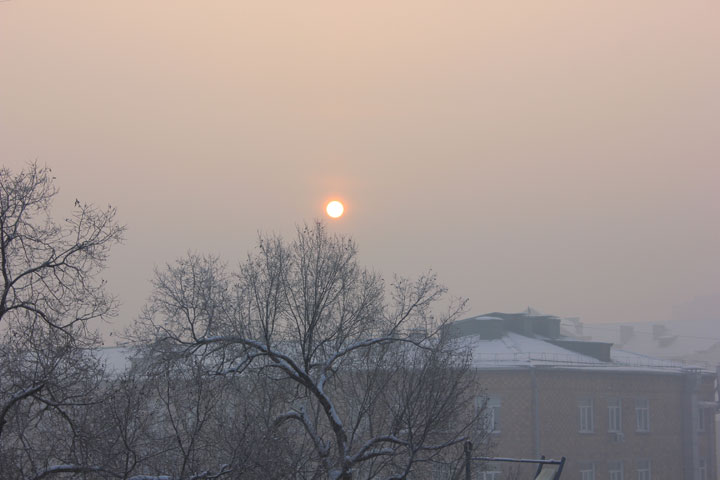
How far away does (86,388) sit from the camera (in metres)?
15.0

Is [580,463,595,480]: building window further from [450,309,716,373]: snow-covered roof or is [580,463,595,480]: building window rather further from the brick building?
[450,309,716,373]: snow-covered roof

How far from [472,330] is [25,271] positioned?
2923 cm

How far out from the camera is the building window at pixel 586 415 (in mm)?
36094

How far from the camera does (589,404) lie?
3656 cm

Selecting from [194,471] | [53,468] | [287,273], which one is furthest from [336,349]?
[53,468]

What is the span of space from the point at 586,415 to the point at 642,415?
3.94m

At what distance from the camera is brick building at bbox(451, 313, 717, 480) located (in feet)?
112

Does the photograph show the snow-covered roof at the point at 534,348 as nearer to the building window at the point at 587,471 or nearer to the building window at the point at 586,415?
the building window at the point at 586,415

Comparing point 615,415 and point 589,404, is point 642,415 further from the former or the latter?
point 589,404

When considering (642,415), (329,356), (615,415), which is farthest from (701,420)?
(329,356)

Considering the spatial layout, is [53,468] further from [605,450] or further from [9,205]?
[605,450]

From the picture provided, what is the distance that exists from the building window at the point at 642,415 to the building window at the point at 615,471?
7.14 ft

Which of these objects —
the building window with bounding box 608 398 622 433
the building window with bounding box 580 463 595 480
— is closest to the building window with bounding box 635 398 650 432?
the building window with bounding box 608 398 622 433

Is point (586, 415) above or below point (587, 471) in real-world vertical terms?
above
